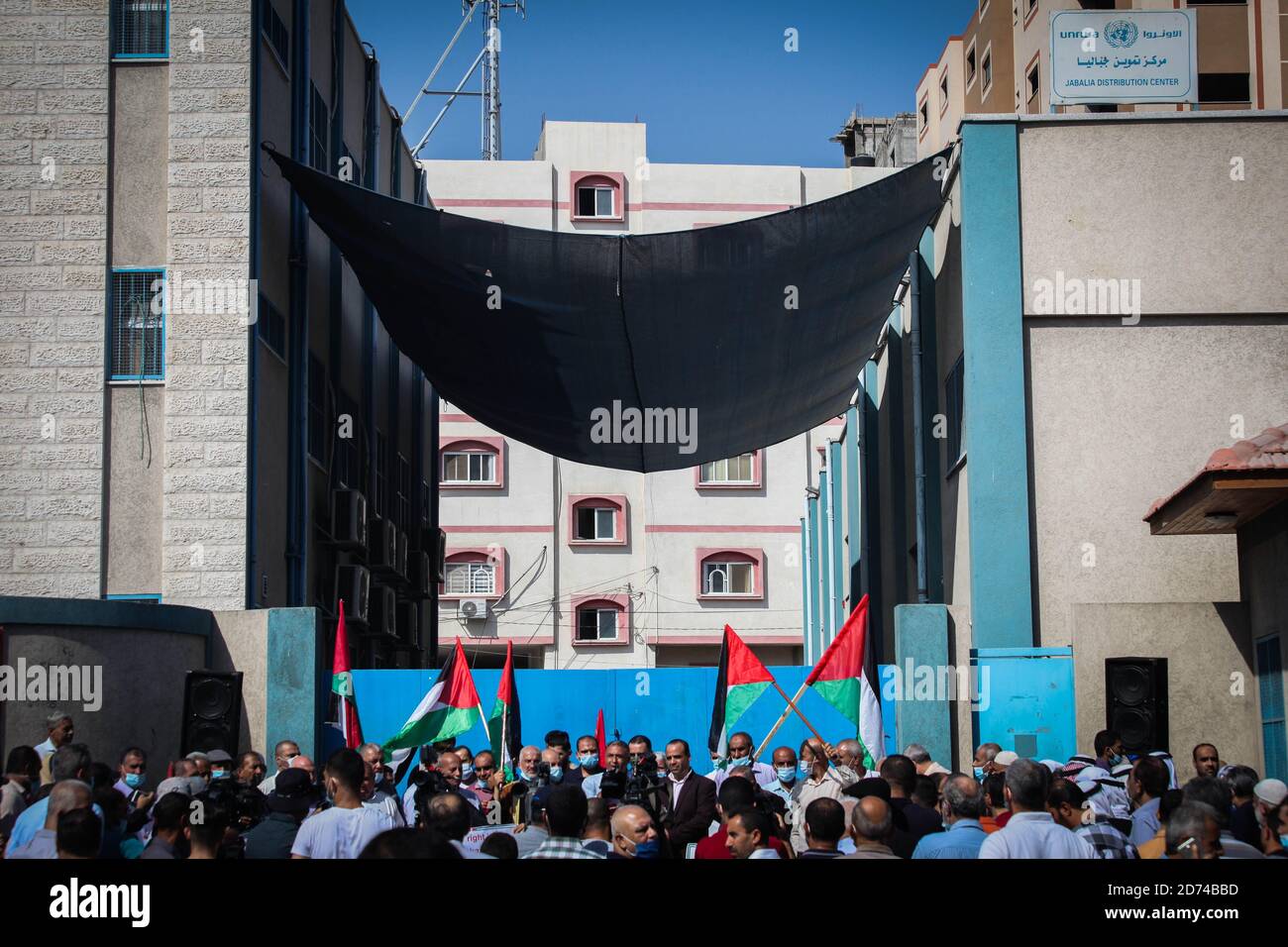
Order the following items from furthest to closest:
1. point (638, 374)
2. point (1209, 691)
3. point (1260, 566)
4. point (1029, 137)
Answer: point (638, 374) → point (1029, 137) → point (1209, 691) → point (1260, 566)

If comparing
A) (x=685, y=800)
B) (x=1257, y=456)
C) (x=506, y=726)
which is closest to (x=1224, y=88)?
(x=1257, y=456)

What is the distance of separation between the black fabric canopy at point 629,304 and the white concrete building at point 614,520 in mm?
26035

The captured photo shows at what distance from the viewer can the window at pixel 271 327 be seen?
21.0m

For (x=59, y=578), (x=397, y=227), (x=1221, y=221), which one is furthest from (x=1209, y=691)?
(x=59, y=578)

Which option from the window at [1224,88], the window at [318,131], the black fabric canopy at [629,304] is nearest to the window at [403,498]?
the window at [318,131]

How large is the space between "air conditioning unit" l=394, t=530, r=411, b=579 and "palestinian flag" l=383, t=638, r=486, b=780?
43.7 feet

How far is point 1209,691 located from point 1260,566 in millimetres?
1780

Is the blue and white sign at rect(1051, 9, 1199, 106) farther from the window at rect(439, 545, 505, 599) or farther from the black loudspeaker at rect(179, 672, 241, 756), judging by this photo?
the window at rect(439, 545, 505, 599)

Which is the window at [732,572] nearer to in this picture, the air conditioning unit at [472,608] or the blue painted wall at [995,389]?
the air conditioning unit at [472,608]

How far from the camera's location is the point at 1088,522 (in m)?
19.2

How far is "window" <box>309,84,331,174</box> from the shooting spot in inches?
966

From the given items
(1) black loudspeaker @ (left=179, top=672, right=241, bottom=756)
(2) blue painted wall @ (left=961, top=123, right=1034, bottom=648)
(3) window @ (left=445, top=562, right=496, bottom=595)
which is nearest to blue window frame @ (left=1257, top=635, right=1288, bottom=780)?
(2) blue painted wall @ (left=961, top=123, right=1034, bottom=648)
